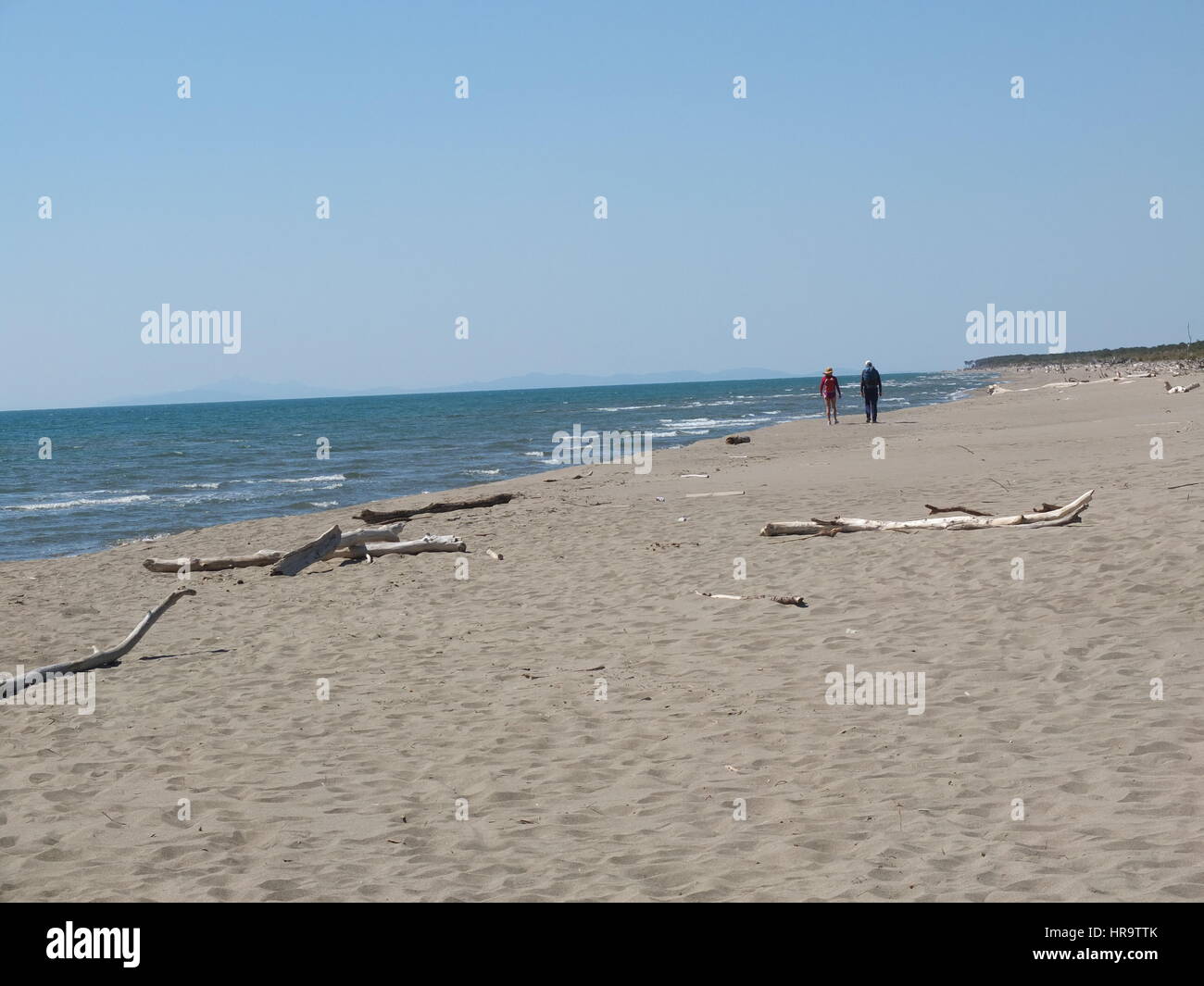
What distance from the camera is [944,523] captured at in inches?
486

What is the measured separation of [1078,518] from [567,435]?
41064 mm

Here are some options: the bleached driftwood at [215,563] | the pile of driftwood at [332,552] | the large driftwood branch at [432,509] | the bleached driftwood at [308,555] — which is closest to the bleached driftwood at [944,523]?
the pile of driftwood at [332,552]

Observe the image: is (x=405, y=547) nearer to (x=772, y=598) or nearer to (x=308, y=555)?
(x=308, y=555)

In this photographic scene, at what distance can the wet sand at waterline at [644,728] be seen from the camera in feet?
15.9

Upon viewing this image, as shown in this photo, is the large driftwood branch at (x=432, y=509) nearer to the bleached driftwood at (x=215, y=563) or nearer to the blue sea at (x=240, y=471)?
the bleached driftwood at (x=215, y=563)

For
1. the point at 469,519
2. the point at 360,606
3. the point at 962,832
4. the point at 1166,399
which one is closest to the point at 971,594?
the point at 962,832

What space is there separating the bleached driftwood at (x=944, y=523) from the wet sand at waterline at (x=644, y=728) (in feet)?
0.92

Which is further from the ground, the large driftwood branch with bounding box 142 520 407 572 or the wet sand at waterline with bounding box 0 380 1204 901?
the large driftwood branch with bounding box 142 520 407 572

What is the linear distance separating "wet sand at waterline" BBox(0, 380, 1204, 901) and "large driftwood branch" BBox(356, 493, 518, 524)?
3.39m

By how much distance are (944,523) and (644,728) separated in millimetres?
6644

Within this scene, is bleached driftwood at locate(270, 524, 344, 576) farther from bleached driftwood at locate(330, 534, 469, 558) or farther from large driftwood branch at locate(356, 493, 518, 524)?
large driftwood branch at locate(356, 493, 518, 524)

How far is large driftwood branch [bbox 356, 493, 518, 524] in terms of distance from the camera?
1739 cm

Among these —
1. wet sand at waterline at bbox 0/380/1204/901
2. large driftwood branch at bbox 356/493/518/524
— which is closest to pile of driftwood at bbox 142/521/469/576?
wet sand at waterline at bbox 0/380/1204/901
